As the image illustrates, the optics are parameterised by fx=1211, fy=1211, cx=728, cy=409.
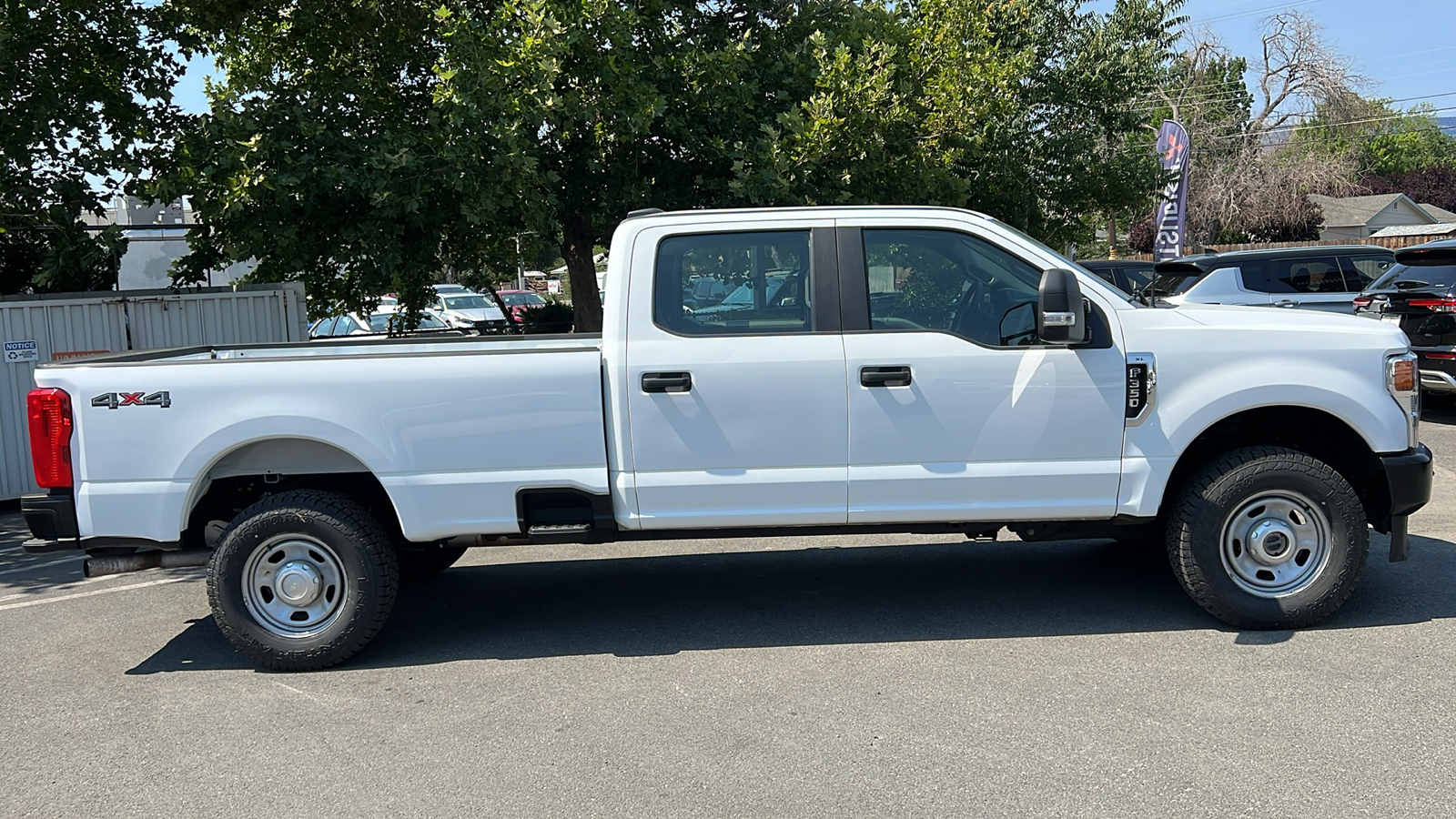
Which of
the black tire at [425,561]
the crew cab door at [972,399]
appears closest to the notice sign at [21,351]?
the black tire at [425,561]

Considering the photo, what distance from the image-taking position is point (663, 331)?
18.0ft

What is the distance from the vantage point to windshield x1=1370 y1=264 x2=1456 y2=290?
1204cm

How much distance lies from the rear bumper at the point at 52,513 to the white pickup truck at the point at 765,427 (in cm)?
1

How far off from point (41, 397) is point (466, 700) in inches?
92.2

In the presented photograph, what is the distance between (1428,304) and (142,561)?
11686mm

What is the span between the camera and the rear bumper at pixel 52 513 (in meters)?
5.40

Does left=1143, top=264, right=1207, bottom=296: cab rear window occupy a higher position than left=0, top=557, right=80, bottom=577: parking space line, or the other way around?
left=1143, top=264, right=1207, bottom=296: cab rear window

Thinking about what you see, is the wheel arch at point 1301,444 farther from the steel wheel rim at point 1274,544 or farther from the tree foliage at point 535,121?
the tree foliage at point 535,121

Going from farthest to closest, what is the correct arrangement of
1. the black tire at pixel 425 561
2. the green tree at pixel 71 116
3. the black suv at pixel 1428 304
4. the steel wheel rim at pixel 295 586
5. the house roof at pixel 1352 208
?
the house roof at pixel 1352 208, the black suv at pixel 1428 304, the green tree at pixel 71 116, the black tire at pixel 425 561, the steel wheel rim at pixel 295 586

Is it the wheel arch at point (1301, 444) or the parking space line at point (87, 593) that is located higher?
the wheel arch at point (1301, 444)

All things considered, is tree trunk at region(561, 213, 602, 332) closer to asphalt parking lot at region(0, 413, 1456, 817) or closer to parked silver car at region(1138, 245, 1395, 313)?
Answer: parked silver car at region(1138, 245, 1395, 313)

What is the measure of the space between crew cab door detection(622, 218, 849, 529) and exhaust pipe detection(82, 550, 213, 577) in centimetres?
207

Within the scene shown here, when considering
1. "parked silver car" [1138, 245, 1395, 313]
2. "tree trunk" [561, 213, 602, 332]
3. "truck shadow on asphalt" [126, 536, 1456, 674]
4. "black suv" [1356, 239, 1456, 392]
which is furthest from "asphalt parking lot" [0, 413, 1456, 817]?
"parked silver car" [1138, 245, 1395, 313]

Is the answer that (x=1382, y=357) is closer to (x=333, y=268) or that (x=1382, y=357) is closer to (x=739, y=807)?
(x=739, y=807)
